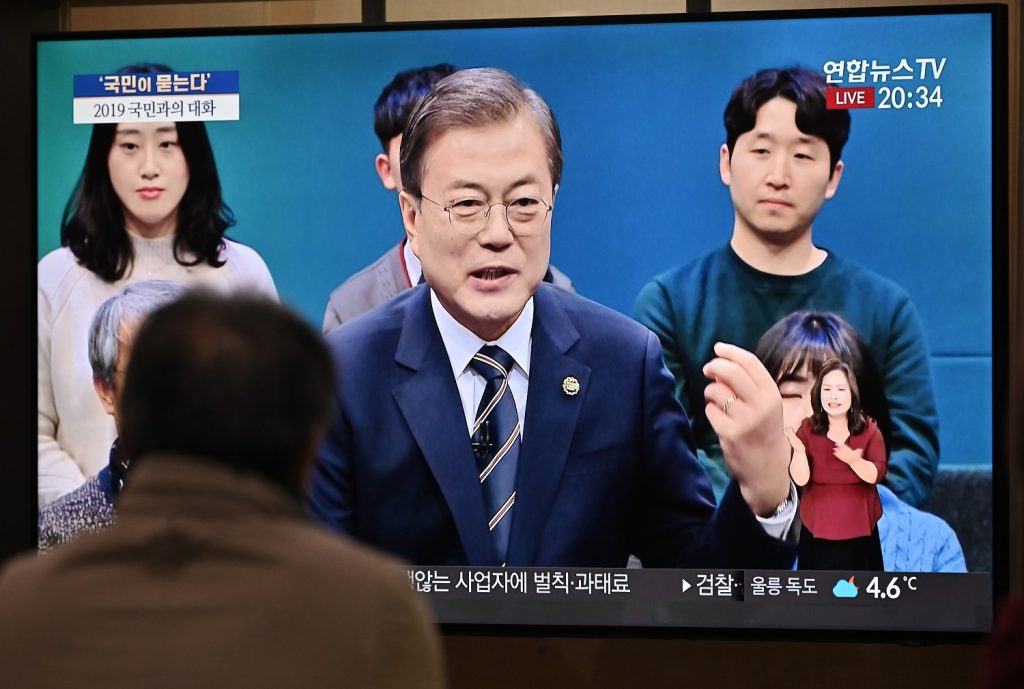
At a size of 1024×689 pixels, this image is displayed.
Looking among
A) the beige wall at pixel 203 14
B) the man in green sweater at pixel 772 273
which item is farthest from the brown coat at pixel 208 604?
the beige wall at pixel 203 14

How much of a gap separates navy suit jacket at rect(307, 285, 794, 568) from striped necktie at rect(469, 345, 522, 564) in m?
0.02

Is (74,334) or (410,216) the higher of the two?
(410,216)

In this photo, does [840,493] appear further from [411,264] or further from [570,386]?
[411,264]

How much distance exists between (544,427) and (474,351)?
0.26 meters

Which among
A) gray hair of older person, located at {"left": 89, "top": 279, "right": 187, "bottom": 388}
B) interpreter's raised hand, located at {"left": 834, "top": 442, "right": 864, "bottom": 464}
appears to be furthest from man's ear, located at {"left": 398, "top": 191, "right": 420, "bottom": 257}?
interpreter's raised hand, located at {"left": 834, "top": 442, "right": 864, "bottom": 464}

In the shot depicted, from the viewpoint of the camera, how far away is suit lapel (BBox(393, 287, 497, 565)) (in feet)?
10.9

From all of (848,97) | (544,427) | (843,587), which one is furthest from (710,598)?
(848,97)

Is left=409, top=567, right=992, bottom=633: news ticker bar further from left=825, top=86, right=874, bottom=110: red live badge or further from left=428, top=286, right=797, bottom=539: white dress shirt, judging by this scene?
left=825, top=86, right=874, bottom=110: red live badge

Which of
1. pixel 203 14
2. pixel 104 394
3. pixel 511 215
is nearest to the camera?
pixel 511 215

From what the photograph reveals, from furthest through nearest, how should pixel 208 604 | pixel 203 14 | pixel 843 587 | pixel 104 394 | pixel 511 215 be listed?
pixel 203 14, pixel 104 394, pixel 511 215, pixel 843 587, pixel 208 604

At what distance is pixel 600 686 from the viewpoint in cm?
355

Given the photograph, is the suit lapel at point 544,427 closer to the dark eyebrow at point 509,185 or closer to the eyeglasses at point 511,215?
the eyeglasses at point 511,215

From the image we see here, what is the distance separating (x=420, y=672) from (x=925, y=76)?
2.62 metres

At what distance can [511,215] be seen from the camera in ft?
11.1
